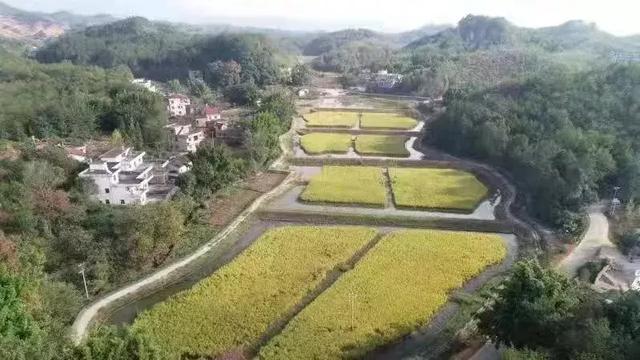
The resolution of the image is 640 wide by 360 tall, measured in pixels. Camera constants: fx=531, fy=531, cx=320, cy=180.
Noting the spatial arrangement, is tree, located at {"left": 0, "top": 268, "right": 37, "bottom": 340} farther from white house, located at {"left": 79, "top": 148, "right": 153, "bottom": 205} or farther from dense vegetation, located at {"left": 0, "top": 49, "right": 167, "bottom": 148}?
dense vegetation, located at {"left": 0, "top": 49, "right": 167, "bottom": 148}

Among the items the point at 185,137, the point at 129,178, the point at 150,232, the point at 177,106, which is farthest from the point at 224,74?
the point at 150,232

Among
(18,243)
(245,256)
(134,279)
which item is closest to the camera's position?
(18,243)

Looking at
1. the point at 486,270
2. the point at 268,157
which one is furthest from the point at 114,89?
the point at 486,270

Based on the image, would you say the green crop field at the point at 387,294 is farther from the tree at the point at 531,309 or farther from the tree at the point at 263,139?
the tree at the point at 263,139

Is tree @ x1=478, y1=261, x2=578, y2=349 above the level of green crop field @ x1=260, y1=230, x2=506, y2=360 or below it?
above

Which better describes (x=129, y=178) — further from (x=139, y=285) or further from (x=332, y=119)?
(x=332, y=119)

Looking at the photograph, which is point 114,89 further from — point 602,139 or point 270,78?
point 602,139

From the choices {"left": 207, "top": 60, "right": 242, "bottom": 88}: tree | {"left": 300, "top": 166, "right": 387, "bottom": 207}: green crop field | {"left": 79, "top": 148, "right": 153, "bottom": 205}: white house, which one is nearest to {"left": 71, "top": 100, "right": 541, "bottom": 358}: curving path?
{"left": 300, "top": 166, "right": 387, "bottom": 207}: green crop field

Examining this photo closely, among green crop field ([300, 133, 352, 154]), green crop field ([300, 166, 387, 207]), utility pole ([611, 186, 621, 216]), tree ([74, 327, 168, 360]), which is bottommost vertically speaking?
green crop field ([300, 133, 352, 154])
